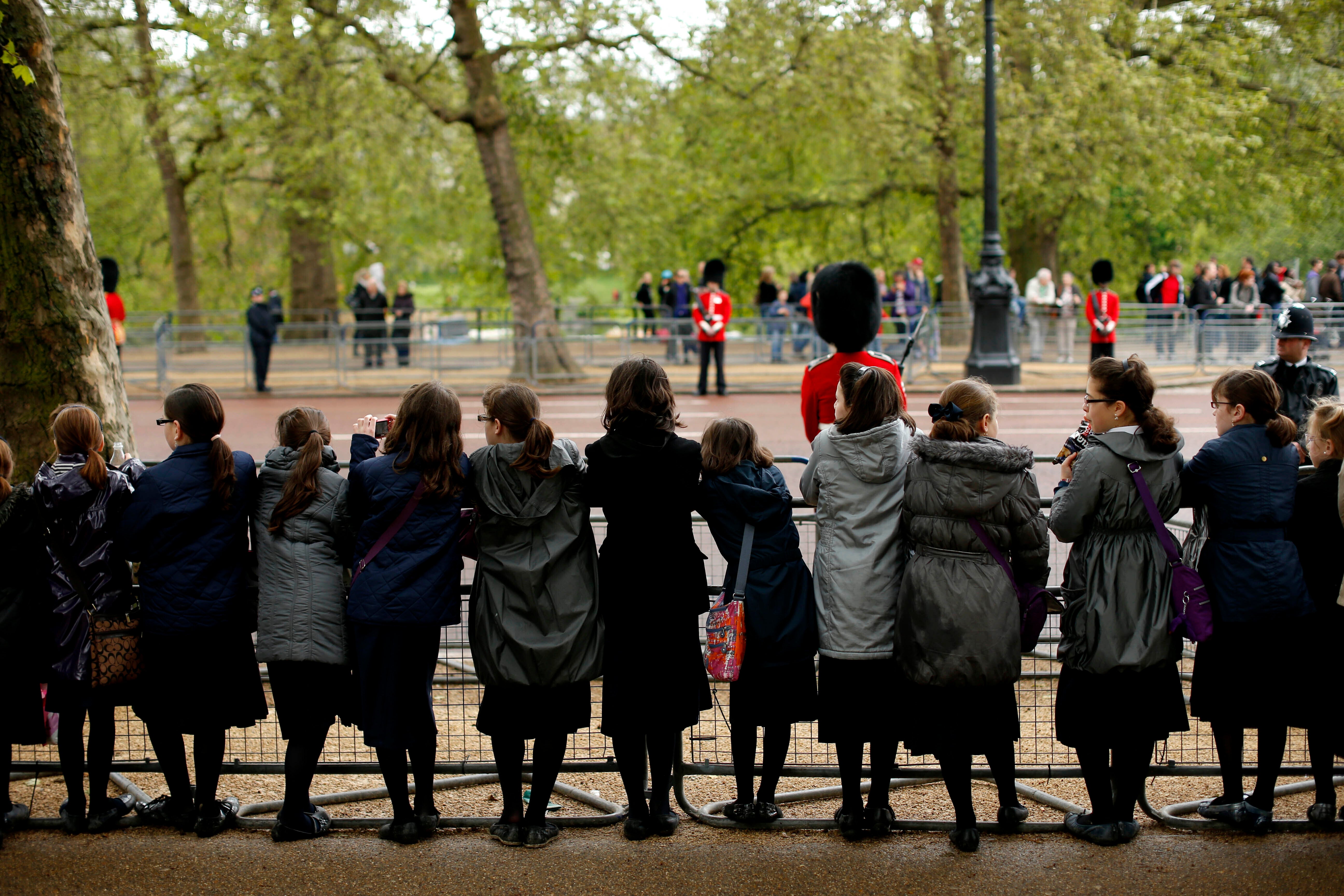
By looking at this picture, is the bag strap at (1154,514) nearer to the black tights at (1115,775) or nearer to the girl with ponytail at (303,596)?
the black tights at (1115,775)

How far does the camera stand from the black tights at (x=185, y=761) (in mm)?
5016

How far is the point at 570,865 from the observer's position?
4738mm

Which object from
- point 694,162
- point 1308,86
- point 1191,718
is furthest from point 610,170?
point 1191,718

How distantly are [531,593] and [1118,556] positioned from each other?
2.13 m

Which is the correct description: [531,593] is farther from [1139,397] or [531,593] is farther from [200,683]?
[1139,397]

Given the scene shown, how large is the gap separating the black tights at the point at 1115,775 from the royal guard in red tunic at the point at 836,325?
263 centimetres

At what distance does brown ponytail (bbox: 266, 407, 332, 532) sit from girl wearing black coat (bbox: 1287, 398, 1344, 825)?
366 cm

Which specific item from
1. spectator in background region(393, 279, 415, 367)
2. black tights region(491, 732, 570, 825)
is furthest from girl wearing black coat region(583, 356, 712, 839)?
spectator in background region(393, 279, 415, 367)

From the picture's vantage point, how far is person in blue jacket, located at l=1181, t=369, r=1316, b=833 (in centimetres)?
482

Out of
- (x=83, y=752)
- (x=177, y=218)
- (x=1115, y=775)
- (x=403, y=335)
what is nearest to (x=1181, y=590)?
(x=1115, y=775)

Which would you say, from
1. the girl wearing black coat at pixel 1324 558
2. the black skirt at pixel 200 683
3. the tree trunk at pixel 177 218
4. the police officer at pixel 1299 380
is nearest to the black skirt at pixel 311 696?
the black skirt at pixel 200 683

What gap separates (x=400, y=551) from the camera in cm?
479

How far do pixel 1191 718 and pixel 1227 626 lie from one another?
6.82 ft

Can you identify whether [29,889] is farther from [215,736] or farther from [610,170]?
[610,170]
